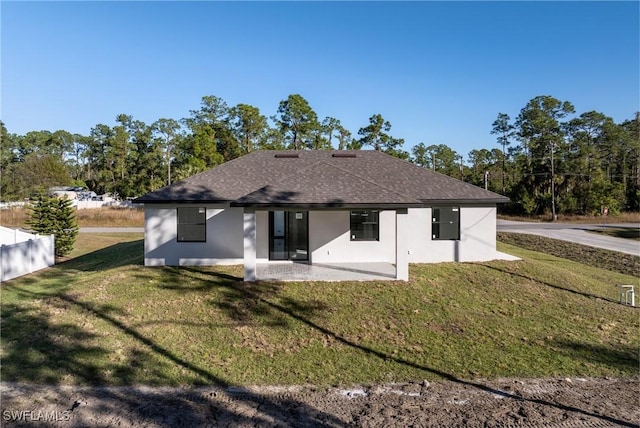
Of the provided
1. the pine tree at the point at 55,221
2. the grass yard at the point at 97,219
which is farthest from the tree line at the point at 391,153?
the pine tree at the point at 55,221

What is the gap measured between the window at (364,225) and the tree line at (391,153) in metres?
26.3

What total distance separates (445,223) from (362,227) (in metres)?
3.32

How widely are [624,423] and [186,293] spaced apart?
9.23 meters

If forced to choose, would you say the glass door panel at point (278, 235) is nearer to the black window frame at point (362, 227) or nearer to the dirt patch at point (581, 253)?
the black window frame at point (362, 227)

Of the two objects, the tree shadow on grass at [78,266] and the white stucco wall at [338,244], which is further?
the white stucco wall at [338,244]

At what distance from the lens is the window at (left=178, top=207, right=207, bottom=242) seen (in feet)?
41.5

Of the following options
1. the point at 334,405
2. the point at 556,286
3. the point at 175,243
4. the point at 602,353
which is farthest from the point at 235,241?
the point at 556,286

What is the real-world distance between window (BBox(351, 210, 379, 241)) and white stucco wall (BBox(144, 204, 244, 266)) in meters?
4.22

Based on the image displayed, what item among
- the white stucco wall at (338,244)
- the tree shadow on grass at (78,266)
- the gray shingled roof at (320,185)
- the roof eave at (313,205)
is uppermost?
the gray shingled roof at (320,185)

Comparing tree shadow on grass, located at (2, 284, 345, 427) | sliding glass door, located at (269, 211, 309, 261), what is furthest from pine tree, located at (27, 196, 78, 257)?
sliding glass door, located at (269, 211, 309, 261)

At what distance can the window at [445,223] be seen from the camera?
1351 cm

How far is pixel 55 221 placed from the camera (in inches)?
684

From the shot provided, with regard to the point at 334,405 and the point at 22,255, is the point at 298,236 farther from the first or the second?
the point at 22,255

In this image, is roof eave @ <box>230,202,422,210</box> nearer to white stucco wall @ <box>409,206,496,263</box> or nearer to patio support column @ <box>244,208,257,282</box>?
patio support column @ <box>244,208,257,282</box>
